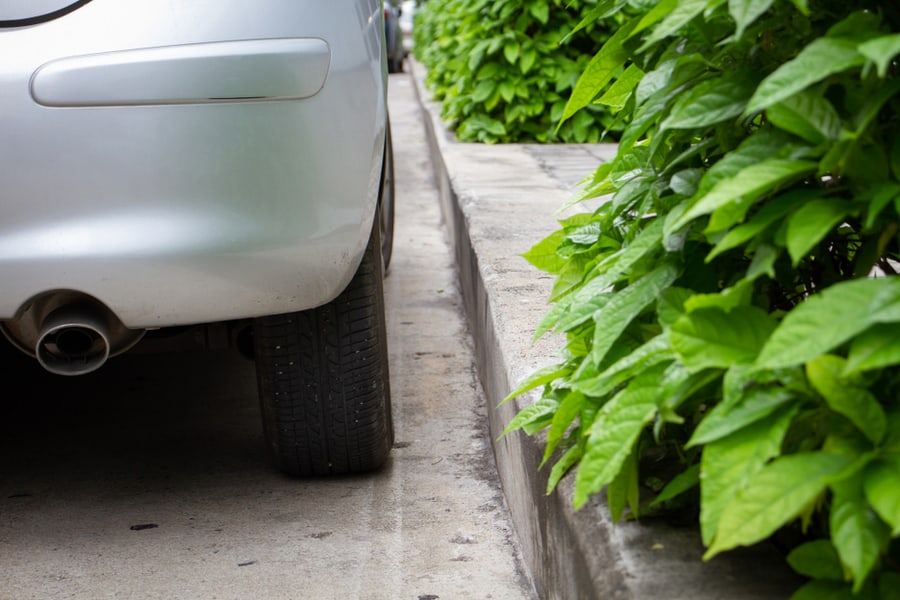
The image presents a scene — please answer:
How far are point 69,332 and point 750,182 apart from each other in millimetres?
1443

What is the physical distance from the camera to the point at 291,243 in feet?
7.29

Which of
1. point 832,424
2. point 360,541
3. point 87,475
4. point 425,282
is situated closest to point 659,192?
point 832,424

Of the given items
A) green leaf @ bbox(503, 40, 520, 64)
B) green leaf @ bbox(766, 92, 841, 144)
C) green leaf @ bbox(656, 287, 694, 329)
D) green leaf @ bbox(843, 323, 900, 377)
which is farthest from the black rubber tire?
green leaf @ bbox(503, 40, 520, 64)

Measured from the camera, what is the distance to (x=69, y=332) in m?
2.30

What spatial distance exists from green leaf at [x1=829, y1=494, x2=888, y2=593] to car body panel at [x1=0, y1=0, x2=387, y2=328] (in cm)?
126

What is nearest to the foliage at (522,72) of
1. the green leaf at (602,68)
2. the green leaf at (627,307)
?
the green leaf at (602,68)

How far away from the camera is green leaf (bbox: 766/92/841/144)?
1370 millimetres

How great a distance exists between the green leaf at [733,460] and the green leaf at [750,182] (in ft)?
0.78

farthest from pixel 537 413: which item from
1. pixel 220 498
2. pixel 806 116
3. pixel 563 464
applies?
pixel 220 498

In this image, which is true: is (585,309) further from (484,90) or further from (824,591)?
(484,90)

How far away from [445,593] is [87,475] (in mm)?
1055

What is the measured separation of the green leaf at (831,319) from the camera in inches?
47.6

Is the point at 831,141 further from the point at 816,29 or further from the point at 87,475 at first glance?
the point at 87,475

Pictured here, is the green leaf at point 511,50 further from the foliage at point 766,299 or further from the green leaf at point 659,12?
the green leaf at point 659,12
